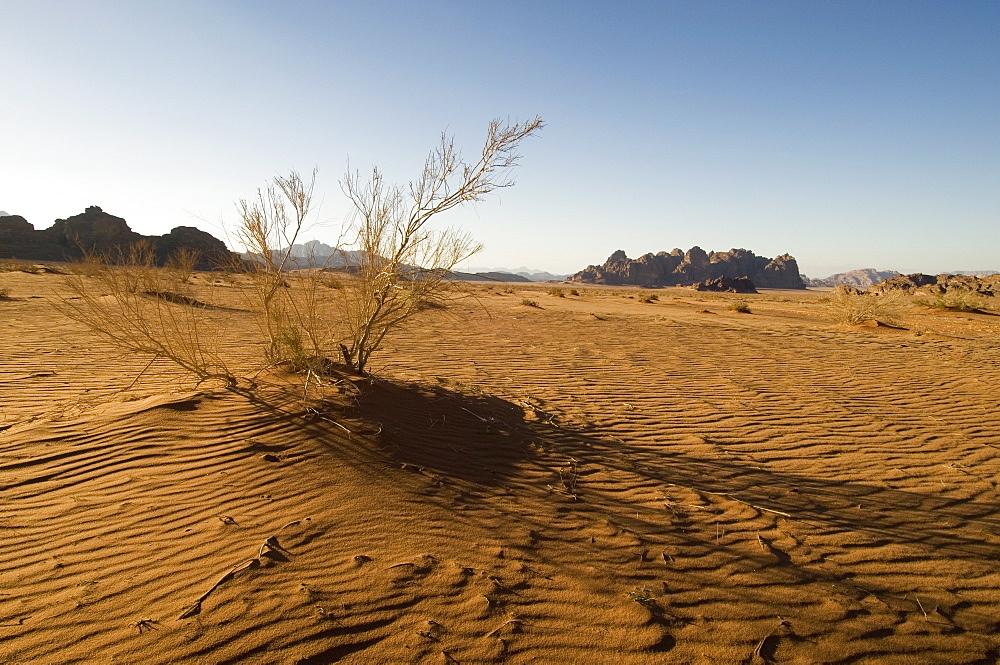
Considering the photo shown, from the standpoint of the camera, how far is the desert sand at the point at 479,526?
93.7 inches

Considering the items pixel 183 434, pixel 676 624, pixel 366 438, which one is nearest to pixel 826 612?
pixel 676 624

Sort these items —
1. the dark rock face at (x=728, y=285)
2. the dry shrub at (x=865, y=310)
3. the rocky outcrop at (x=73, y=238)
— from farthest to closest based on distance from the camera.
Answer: the dark rock face at (x=728, y=285), the rocky outcrop at (x=73, y=238), the dry shrub at (x=865, y=310)

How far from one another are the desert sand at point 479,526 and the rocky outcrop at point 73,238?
4186 centimetres

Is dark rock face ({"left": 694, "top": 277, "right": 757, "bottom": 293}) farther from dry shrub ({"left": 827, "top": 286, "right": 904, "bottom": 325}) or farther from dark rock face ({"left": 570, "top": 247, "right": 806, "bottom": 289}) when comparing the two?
dry shrub ({"left": 827, "top": 286, "right": 904, "bottom": 325})

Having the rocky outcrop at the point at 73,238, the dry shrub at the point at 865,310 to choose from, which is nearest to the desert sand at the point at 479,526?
the dry shrub at the point at 865,310

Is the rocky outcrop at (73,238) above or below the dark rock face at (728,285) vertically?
above

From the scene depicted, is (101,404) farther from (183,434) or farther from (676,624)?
(676,624)

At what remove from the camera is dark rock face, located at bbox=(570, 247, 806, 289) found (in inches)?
3770

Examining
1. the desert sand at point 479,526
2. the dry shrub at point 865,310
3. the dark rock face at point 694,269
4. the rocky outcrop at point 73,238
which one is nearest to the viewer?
the desert sand at point 479,526

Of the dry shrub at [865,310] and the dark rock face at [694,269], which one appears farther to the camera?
the dark rock face at [694,269]

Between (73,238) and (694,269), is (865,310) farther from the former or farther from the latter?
(694,269)

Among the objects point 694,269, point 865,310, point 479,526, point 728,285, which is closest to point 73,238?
point 479,526

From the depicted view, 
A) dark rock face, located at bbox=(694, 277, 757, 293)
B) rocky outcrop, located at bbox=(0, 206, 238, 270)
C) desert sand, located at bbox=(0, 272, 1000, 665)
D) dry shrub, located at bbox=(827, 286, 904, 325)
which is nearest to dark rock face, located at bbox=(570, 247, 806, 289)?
dark rock face, located at bbox=(694, 277, 757, 293)

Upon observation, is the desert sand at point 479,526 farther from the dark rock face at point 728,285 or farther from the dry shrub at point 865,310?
the dark rock face at point 728,285
